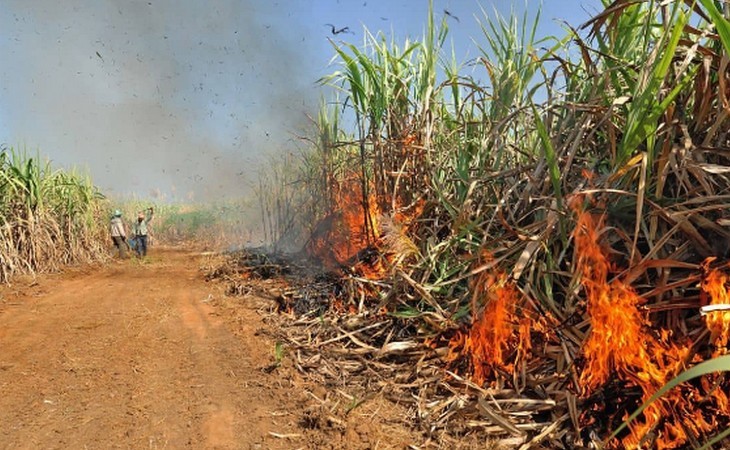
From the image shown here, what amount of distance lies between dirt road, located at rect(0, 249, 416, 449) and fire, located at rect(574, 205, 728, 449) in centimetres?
107

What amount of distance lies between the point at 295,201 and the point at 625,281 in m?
6.40

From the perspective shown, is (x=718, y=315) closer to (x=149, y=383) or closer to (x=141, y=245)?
(x=149, y=383)

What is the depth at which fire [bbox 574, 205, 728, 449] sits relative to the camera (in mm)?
1880

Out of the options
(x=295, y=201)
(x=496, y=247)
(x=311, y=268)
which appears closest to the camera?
(x=496, y=247)

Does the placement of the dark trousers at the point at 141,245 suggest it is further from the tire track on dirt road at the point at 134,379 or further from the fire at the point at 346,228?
the fire at the point at 346,228

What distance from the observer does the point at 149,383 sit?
10.3 feet

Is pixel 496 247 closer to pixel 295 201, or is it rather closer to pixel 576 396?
pixel 576 396

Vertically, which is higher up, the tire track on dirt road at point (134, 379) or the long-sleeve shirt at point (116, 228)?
the long-sleeve shirt at point (116, 228)

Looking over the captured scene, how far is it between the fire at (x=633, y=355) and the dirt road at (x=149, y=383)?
1.07 metres

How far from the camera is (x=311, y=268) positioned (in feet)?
19.0

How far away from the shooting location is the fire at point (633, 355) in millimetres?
1880

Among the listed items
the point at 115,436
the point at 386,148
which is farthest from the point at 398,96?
the point at 115,436

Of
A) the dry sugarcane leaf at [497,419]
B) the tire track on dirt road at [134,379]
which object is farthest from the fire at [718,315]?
the tire track on dirt road at [134,379]

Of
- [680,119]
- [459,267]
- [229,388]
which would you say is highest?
[680,119]
